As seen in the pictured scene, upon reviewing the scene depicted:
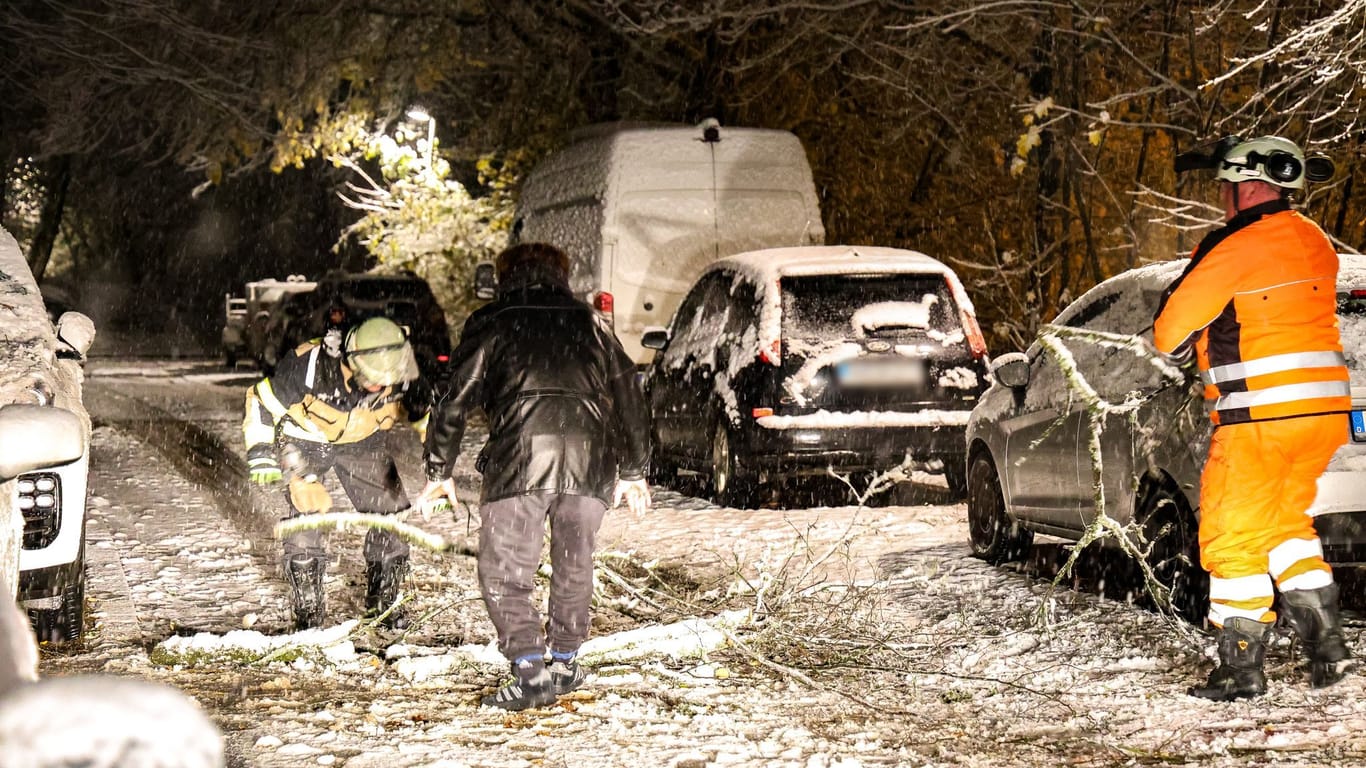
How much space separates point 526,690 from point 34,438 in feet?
9.02

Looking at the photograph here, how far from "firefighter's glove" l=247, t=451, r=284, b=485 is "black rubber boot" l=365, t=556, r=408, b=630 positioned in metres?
0.59

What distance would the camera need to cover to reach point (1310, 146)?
396 inches

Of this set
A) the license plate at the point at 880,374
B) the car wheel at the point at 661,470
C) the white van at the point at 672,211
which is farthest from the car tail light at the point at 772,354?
the white van at the point at 672,211

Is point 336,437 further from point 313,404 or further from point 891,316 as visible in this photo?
point 891,316

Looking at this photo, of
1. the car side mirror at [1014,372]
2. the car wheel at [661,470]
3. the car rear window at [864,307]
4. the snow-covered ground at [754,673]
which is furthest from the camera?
the car wheel at [661,470]

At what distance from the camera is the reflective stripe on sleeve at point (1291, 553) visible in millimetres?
5172

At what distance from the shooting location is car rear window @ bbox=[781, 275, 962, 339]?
375 inches

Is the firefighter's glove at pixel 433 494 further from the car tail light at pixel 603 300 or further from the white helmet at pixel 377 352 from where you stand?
the car tail light at pixel 603 300

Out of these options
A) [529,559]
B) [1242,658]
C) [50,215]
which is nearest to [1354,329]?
[1242,658]

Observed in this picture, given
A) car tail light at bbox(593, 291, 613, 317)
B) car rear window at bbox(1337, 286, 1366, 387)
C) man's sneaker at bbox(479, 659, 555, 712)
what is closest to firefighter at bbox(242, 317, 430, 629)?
man's sneaker at bbox(479, 659, 555, 712)

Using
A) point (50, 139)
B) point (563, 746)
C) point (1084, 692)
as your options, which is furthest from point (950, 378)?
point (50, 139)

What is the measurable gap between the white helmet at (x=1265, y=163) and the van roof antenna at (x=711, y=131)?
837 cm

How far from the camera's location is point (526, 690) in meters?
5.14

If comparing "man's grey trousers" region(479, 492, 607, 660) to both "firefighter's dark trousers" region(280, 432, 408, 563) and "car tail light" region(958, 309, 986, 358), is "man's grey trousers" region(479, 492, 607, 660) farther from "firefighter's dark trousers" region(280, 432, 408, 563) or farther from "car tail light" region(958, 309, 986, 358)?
"car tail light" region(958, 309, 986, 358)
